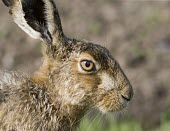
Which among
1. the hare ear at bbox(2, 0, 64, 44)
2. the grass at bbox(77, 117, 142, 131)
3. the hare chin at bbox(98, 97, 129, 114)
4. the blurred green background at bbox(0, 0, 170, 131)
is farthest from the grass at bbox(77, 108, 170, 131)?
the hare ear at bbox(2, 0, 64, 44)

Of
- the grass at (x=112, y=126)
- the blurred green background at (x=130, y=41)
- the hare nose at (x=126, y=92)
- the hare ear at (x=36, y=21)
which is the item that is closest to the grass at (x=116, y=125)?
the grass at (x=112, y=126)

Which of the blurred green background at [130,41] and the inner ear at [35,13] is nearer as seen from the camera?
the inner ear at [35,13]

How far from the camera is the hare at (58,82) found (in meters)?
6.81

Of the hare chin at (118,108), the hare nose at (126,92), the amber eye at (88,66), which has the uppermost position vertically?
the amber eye at (88,66)

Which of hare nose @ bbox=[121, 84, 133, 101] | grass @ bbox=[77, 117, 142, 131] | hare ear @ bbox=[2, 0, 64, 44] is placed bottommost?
grass @ bbox=[77, 117, 142, 131]

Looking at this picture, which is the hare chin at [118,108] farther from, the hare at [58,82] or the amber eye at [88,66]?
the amber eye at [88,66]

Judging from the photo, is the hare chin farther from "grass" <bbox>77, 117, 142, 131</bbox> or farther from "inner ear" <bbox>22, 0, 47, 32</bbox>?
"grass" <bbox>77, 117, 142, 131</bbox>

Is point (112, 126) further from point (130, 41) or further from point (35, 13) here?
point (130, 41)

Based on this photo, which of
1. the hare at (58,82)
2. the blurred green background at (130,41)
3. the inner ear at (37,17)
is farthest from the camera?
the blurred green background at (130,41)

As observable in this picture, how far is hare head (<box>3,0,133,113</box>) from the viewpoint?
6820mm

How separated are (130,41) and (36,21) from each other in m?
6.09

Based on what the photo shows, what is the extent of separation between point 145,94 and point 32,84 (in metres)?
4.89

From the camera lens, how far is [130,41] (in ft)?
42.4

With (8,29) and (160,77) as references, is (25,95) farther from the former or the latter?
(8,29)
